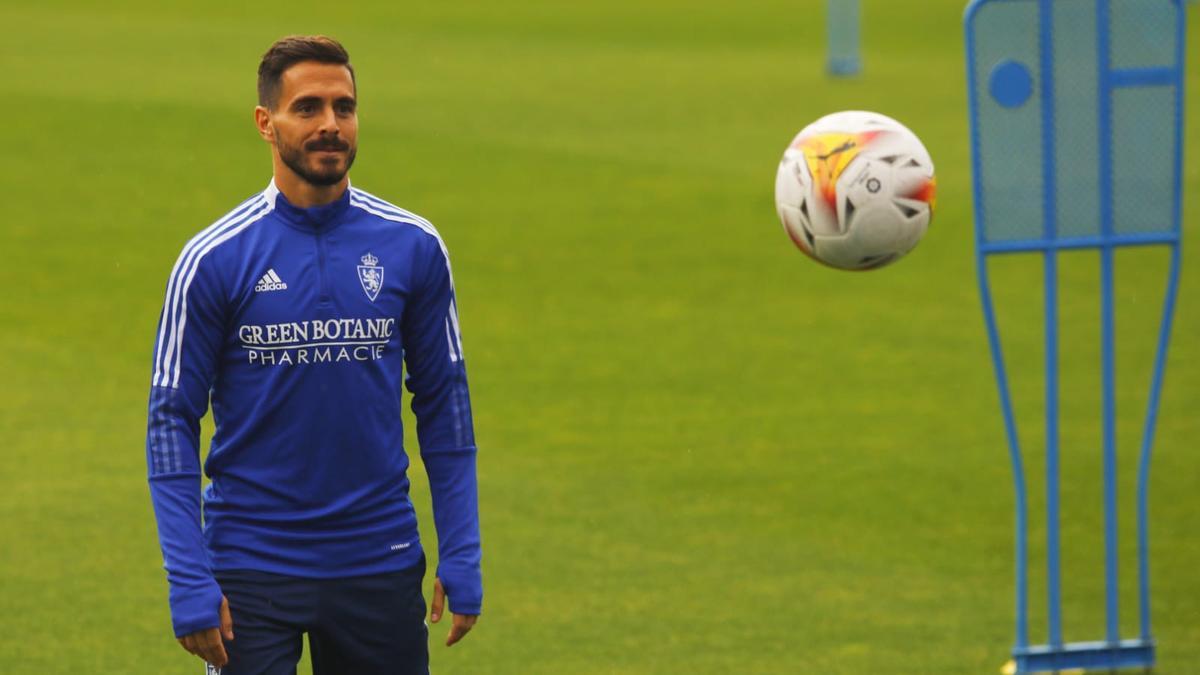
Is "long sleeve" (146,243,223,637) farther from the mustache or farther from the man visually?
the mustache

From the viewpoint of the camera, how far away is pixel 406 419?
35.5ft

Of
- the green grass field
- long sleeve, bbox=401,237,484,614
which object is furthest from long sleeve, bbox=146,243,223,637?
the green grass field

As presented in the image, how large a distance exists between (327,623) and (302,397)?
522mm

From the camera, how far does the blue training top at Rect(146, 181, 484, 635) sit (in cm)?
427

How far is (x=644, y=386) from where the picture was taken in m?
11.4

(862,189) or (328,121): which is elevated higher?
(862,189)

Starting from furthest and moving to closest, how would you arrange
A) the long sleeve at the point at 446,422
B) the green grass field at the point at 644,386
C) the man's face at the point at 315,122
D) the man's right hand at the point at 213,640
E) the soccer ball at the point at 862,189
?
1. the green grass field at the point at 644,386
2. the soccer ball at the point at 862,189
3. the long sleeve at the point at 446,422
4. the man's face at the point at 315,122
5. the man's right hand at the point at 213,640

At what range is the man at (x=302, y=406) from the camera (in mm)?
4273

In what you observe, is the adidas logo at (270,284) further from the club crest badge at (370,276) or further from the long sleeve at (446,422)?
the long sleeve at (446,422)

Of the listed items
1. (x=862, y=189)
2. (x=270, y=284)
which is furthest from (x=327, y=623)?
(x=862, y=189)

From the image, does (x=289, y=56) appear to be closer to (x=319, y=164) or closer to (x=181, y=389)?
(x=319, y=164)

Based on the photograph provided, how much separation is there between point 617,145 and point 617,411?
1014 centimetres

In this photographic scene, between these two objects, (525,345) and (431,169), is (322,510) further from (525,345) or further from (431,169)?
(431,169)

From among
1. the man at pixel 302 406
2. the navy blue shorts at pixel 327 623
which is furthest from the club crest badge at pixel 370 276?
the navy blue shorts at pixel 327 623
